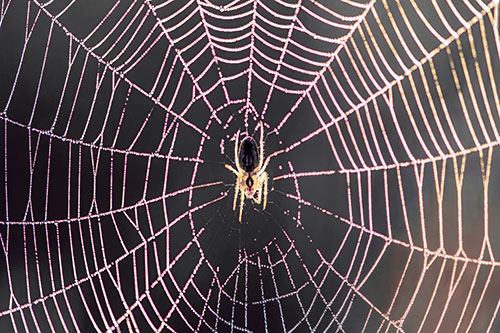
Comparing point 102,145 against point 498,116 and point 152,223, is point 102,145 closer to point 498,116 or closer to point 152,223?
point 152,223

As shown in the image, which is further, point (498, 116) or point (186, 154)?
point (186, 154)

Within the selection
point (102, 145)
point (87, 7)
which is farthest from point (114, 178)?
point (87, 7)

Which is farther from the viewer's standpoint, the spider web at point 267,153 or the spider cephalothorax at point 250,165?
the spider cephalothorax at point 250,165

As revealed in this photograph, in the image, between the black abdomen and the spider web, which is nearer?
the spider web

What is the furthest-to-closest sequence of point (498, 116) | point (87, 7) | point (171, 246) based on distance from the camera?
point (171, 246)
point (87, 7)
point (498, 116)
